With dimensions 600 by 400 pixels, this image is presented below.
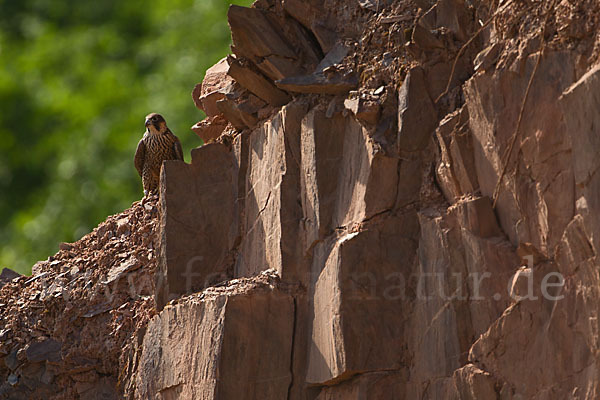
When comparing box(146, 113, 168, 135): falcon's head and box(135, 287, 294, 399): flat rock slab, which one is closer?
box(135, 287, 294, 399): flat rock slab

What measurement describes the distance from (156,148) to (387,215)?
8.07 ft

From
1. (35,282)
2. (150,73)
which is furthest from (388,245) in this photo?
(150,73)

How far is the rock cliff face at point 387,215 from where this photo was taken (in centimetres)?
408

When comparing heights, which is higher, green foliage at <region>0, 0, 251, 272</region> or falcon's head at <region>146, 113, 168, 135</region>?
green foliage at <region>0, 0, 251, 272</region>

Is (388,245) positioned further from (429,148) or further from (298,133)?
(298,133)

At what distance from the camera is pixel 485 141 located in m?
4.42

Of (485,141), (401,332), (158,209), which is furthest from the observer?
(158,209)

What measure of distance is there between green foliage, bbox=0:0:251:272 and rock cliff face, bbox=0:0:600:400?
31.2 feet

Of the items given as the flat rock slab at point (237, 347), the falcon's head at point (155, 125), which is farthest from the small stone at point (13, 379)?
the falcon's head at point (155, 125)

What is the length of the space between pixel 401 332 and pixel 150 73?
46.6 feet

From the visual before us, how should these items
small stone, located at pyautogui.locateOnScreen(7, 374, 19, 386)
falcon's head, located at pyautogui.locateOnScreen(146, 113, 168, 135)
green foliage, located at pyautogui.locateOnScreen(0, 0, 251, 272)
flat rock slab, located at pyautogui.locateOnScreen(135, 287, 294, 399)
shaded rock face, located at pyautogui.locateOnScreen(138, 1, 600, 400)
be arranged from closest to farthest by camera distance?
shaded rock face, located at pyautogui.locateOnScreen(138, 1, 600, 400)
flat rock slab, located at pyautogui.locateOnScreen(135, 287, 294, 399)
small stone, located at pyautogui.locateOnScreen(7, 374, 19, 386)
falcon's head, located at pyautogui.locateOnScreen(146, 113, 168, 135)
green foliage, located at pyautogui.locateOnScreen(0, 0, 251, 272)

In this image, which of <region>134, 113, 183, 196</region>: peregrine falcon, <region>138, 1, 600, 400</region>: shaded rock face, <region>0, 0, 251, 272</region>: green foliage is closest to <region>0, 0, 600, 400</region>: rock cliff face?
<region>138, 1, 600, 400</region>: shaded rock face

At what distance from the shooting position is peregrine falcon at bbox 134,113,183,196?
22.5ft

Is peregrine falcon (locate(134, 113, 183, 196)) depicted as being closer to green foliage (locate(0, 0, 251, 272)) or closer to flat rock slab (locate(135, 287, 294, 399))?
flat rock slab (locate(135, 287, 294, 399))
